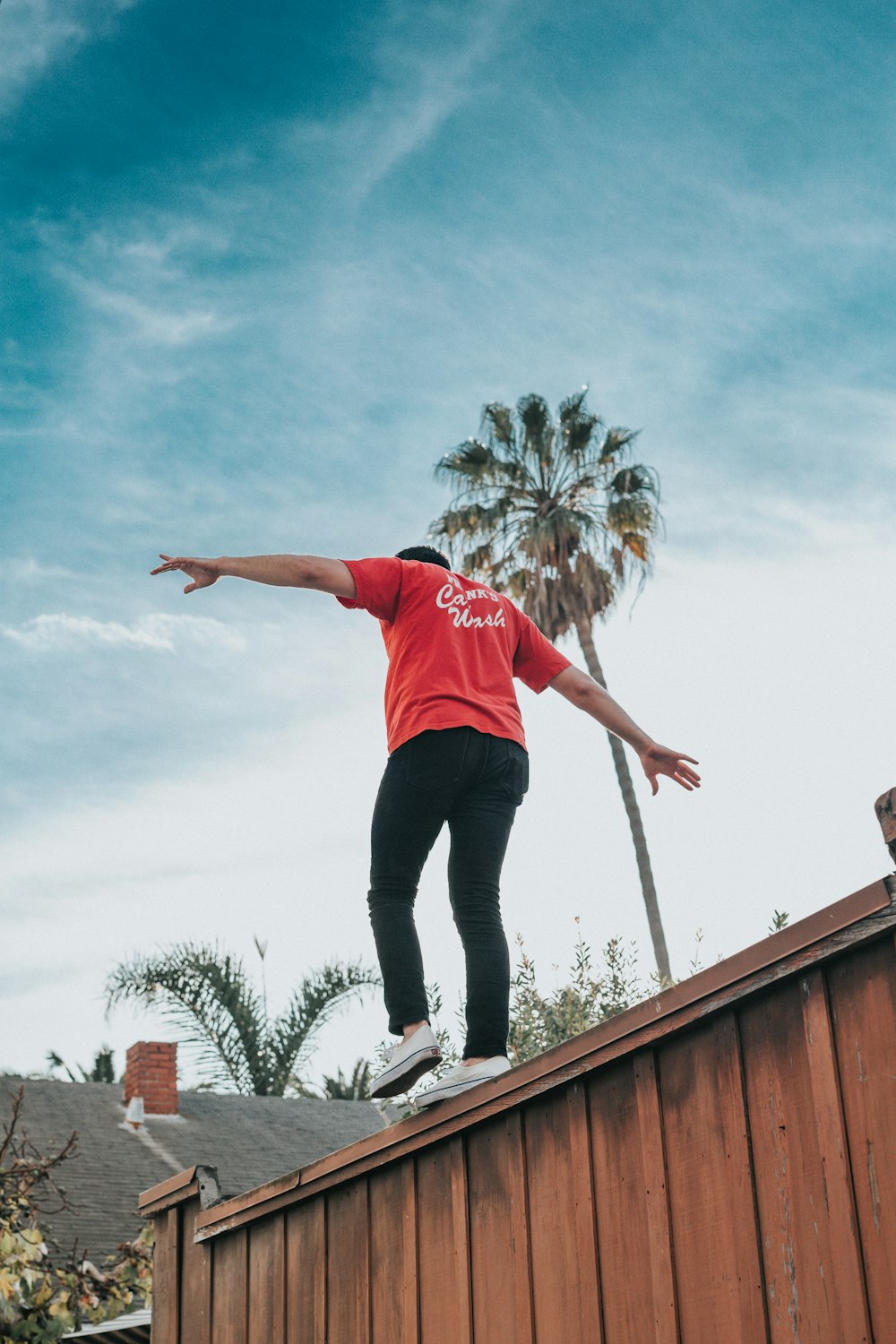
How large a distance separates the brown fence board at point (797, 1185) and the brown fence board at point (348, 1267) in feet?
4.99

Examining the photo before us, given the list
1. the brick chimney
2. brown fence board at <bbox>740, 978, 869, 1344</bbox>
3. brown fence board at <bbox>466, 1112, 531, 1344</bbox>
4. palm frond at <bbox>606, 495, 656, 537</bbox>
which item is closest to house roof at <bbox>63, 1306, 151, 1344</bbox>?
brown fence board at <bbox>466, 1112, 531, 1344</bbox>

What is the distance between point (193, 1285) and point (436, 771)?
83.1 inches

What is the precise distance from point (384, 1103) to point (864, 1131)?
44.3 feet

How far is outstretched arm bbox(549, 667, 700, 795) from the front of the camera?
3.81 m

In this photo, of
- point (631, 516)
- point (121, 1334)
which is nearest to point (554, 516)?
point (631, 516)

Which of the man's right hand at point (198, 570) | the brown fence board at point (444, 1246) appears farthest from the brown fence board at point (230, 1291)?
the man's right hand at point (198, 570)

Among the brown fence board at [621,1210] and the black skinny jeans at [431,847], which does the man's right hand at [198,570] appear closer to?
the black skinny jeans at [431,847]

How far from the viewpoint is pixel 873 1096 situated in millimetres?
2096

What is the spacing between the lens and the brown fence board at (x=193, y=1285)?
418 cm

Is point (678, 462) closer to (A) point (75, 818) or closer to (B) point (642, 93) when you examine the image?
(B) point (642, 93)

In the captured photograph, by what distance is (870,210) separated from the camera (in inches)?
462

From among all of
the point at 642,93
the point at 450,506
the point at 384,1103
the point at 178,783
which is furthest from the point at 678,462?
the point at 384,1103

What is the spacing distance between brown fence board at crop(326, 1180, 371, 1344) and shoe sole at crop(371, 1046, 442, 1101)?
0.37 metres

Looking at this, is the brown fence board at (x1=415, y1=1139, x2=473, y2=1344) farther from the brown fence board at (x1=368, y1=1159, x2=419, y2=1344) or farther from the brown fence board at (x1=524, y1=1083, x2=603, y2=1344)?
the brown fence board at (x1=524, y1=1083, x2=603, y2=1344)
